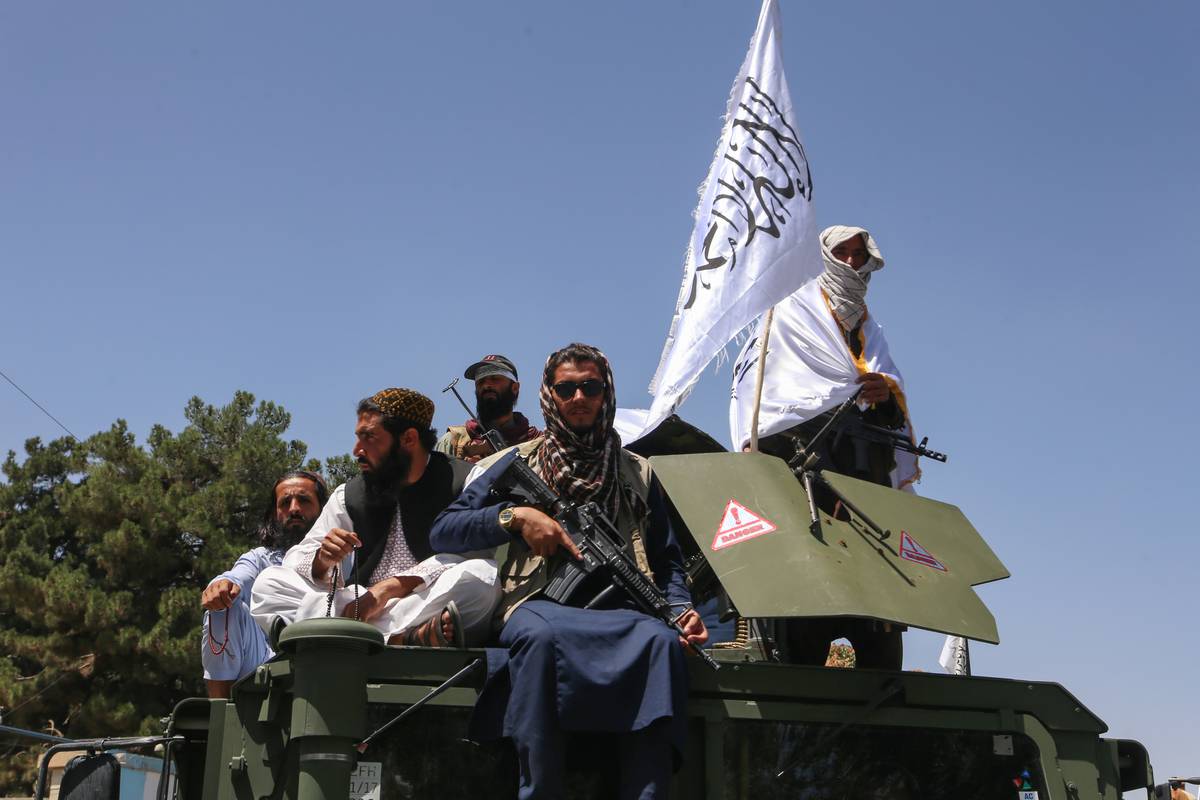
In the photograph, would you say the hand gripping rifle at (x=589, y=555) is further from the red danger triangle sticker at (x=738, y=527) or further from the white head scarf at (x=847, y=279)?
the white head scarf at (x=847, y=279)

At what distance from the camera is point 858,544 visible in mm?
4371

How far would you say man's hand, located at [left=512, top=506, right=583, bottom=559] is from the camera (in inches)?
166

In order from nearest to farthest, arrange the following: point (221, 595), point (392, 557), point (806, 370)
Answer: point (392, 557)
point (221, 595)
point (806, 370)

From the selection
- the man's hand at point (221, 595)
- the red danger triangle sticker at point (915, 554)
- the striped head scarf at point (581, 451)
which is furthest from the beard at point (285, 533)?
the red danger triangle sticker at point (915, 554)

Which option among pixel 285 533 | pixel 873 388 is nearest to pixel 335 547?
pixel 285 533

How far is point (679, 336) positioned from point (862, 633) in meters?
1.68

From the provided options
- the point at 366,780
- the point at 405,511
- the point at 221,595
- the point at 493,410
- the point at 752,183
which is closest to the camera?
the point at 366,780

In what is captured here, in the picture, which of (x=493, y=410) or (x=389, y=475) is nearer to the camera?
(x=389, y=475)

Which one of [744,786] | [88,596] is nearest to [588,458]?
[744,786]

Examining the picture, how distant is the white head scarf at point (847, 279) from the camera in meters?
6.05

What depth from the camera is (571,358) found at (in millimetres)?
4625

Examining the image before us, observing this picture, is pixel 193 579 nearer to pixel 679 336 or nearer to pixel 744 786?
pixel 679 336

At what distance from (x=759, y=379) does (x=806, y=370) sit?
1.06 ft

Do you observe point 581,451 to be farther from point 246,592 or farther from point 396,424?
point 246,592
